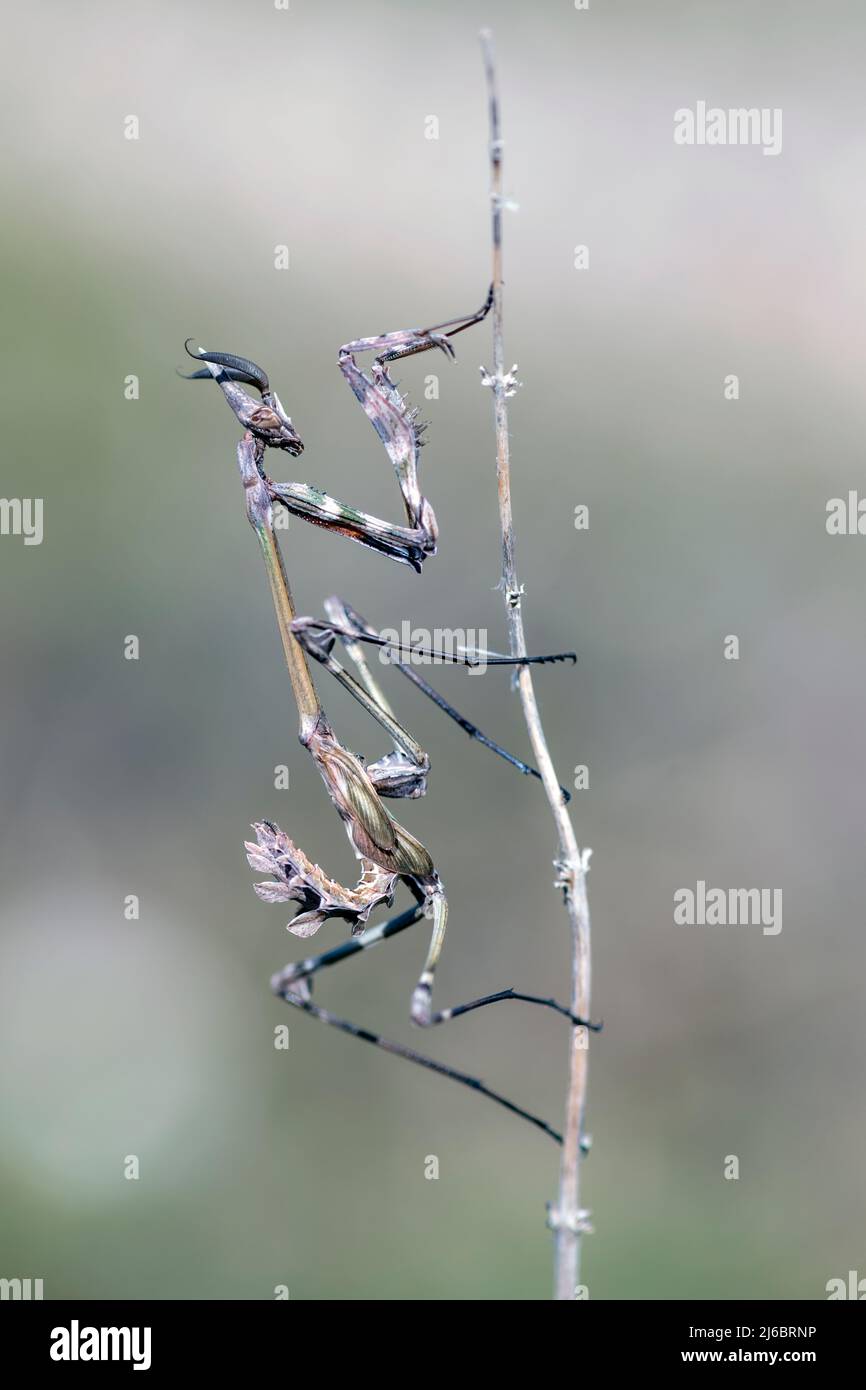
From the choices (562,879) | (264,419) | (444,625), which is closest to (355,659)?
(264,419)

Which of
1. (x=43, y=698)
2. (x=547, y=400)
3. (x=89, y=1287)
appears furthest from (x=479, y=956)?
(x=547, y=400)

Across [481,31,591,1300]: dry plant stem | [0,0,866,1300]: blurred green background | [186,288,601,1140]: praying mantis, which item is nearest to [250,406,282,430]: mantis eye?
[186,288,601,1140]: praying mantis

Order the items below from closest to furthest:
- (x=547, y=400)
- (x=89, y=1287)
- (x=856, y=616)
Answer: (x=89, y=1287) < (x=856, y=616) < (x=547, y=400)

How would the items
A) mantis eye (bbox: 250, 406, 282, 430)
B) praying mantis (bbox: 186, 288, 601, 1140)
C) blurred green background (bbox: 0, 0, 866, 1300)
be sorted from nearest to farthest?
praying mantis (bbox: 186, 288, 601, 1140), mantis eye (bbox: 250, 406, 282, 430), blurred green background (bbox: 0, 0, 866, 1300)

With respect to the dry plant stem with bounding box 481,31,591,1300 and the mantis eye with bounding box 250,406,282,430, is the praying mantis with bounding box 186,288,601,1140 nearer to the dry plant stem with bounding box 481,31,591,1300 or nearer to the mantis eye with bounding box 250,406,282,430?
the mantis eye with bounding box 250,406,282,430

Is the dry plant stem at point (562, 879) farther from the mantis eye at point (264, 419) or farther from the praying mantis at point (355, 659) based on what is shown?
the mantis eye at point (264, 419)

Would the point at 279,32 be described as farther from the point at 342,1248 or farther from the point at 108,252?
the point at 342,1248
